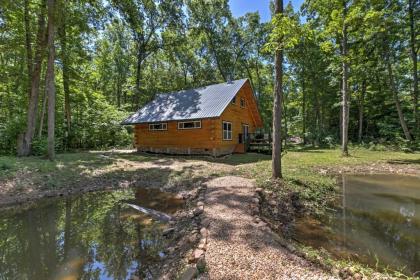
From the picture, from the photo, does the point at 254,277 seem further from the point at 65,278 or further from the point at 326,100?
the point at 326,100

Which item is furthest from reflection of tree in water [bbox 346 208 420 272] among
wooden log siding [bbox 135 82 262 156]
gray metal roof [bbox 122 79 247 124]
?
wooden log siding [bbox 135 82 262 156]

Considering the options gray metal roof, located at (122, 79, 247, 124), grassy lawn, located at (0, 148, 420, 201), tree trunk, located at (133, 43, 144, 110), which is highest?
tree trunk, located at (133, 43, 144, 110)

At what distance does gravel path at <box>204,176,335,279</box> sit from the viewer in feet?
11.3

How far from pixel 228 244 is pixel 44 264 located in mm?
3298

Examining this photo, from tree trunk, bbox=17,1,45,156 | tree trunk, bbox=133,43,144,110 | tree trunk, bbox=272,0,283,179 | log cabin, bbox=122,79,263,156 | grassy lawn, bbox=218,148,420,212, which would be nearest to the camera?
grassy lawn, bbox=218,148,420,212

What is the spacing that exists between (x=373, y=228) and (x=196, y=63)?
30841 millimetres

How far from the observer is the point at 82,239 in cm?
548

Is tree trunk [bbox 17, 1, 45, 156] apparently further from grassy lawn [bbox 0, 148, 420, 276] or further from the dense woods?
grassy lawn [bbox 0, 148, 420, 276]

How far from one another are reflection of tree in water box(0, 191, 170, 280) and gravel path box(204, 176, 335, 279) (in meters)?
1.21

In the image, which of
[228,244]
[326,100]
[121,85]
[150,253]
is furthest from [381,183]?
[121,85]

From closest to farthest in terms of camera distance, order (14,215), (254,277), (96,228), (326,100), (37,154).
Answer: (254,277), (96,228), (14,215), (37,154), (326,100)

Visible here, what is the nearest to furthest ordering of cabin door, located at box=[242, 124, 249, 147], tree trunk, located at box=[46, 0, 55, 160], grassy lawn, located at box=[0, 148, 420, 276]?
grassy lawn, located at box=[0, 148, 420, 276]
tree trunk, located at box=[46, 0, 55, 160]
cabin door, located at box=[242, 124, 249, 147]

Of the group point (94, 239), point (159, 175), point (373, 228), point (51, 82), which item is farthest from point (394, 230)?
point (51, 82)

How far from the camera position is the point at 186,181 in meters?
9.77
